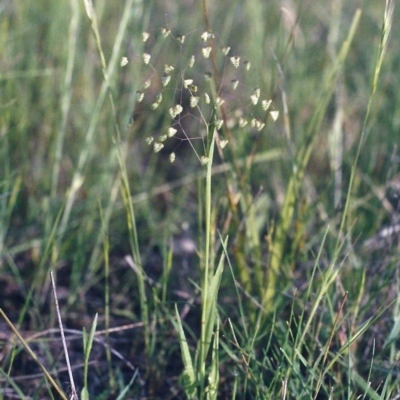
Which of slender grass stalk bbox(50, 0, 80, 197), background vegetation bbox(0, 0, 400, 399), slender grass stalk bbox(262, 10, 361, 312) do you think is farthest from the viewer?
slender grass stalk bbox(50, 0, 80, 197)

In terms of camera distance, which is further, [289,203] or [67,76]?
[67,76]

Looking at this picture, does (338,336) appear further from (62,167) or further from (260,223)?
(62,167)

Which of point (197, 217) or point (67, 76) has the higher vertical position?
point (67, 76)

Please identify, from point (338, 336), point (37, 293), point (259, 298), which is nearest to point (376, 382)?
point (338, 336)

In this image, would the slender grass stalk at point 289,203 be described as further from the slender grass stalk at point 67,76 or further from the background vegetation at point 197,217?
the slender grass stalk at point 67,76

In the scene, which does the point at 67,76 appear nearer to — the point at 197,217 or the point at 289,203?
the point at 197,217

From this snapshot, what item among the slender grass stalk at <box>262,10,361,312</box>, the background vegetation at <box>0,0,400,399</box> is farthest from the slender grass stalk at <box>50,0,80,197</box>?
the slender grass stalk at <box>262,10,361,312</box>

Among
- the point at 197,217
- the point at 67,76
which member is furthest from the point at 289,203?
the point at 67,76

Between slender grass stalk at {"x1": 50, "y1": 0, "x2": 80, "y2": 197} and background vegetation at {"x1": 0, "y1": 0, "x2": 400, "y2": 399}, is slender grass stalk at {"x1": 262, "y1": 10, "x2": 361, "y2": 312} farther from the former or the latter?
slender grass stalk at {"x1": 50, "y1": 0, "x2": 80, "y2": 197}
